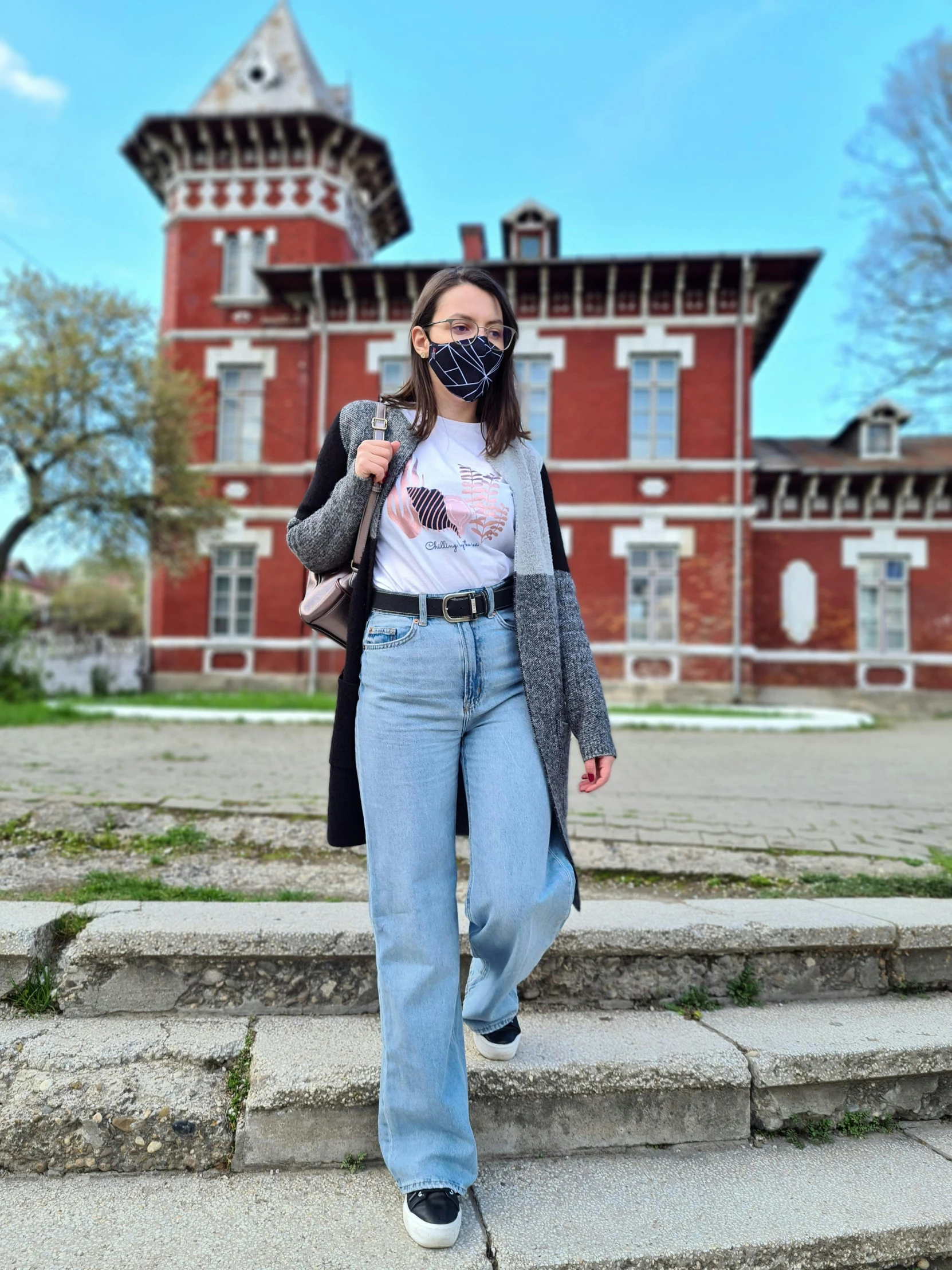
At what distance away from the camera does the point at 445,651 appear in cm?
212

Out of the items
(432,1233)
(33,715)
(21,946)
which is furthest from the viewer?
(33,715)

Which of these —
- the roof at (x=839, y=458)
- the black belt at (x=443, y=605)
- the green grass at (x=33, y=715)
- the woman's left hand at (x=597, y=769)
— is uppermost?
the roof at (x=839, y=458)

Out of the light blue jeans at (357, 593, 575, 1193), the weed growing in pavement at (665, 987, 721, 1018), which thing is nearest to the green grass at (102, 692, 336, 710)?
the weed growing in pavement at (665, 987, 721, 1018)

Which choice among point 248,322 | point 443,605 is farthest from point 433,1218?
point 248,322

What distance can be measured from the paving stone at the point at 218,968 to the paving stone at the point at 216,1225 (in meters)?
0.51

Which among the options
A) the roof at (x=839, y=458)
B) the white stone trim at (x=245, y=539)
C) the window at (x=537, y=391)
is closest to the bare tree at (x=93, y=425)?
the white stone trim at (x=245, y=539)

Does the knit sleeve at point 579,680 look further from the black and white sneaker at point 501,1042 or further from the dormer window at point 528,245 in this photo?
the dormer window at point 528,245

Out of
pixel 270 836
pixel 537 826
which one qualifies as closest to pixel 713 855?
pixel 270 836

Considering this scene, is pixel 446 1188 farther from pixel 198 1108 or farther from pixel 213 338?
pixel 213 338

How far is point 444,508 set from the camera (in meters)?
2.24

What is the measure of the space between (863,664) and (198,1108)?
63.1 ft

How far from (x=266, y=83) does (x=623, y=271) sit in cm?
950

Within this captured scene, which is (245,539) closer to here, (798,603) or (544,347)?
(544,347)

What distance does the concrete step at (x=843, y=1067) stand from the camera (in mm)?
2428
